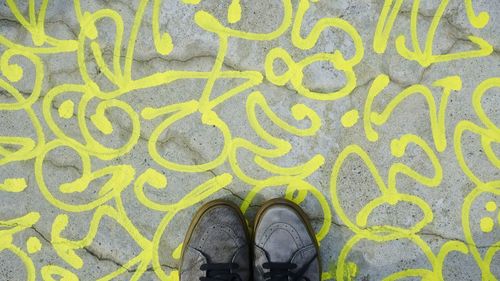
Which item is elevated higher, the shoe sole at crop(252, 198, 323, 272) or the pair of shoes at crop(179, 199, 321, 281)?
the shoe sole at crop(252, 198, 323, 272)

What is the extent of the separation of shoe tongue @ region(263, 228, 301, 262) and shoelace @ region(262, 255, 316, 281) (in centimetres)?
3

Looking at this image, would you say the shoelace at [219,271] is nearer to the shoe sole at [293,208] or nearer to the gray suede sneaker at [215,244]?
the gray suede sneaker at [215,244]

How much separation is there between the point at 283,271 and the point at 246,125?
619 millimetres

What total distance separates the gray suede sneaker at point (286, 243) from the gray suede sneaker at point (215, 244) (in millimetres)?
79

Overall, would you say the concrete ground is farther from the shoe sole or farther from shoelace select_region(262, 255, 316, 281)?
shoelace select_region(262, 255, 316, 281)

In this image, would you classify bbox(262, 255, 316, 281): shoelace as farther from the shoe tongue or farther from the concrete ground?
the concrete ground

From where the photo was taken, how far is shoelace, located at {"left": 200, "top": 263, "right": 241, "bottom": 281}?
2232 mm

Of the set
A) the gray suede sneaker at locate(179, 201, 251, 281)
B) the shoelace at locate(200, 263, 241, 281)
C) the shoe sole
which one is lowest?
the shoelace at locate(200, 263, 241, 281)

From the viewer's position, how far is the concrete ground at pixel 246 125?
2.28 metres

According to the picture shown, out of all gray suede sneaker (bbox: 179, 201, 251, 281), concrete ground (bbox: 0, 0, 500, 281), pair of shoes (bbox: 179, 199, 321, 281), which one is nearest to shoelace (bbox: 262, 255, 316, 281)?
pair of shoes (bbox: 179, 199, 321, 281)

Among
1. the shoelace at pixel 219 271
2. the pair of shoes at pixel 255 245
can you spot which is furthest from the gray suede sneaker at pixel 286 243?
the shoelace at pixel 219 271

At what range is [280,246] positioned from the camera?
2.26 metres

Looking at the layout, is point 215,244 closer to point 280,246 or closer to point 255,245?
point 255,245

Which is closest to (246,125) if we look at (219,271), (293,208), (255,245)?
(293,208)
